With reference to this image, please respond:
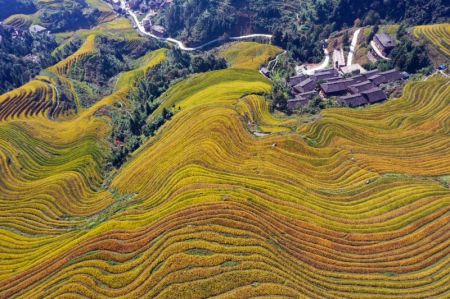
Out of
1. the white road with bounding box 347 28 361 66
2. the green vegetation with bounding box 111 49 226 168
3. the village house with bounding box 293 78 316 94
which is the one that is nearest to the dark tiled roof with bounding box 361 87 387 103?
the village house with bounding box 293 78 316 94

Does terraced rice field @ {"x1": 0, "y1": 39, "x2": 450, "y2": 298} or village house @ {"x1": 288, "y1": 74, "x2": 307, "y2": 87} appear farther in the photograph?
village house @ {"x1": 288, "y1": 74, "x2": 307, "y2": 87}

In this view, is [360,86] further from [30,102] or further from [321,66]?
[30,102]

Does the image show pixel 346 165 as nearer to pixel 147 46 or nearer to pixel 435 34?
pixel 435 34

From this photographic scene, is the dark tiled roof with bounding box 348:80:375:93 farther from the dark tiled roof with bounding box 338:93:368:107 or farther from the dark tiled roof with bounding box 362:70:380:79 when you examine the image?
the dark tiled roof with bounding box 362:70:380:79

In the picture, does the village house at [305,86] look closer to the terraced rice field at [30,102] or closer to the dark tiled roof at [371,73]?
the dark tiled roof at [371,73]

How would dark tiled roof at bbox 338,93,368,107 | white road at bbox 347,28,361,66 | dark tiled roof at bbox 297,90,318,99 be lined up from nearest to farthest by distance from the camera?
1. dark tiled roof at bbox 338,93,368,107
2. dark tiled roof at bbox 297,90,318,99
3. white road at bbox 347,28,361,66

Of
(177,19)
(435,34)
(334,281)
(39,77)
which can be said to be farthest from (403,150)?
(177,19)
